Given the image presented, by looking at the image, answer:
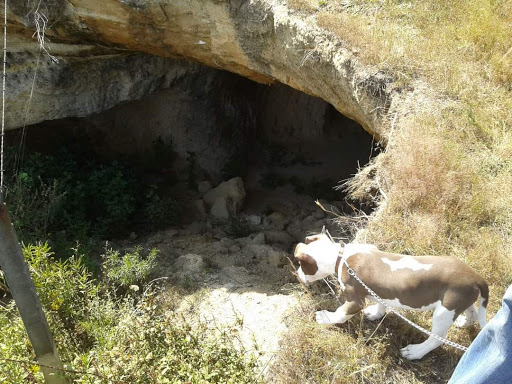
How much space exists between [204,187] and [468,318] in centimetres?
495

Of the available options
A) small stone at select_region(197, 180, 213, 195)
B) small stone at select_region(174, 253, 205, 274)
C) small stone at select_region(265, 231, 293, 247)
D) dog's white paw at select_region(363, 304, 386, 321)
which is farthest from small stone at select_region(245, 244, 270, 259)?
dog's white paw at select_region(363, 304, 386, 321)

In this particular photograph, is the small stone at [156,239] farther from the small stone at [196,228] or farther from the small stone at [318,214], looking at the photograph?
the small stone at [318,214]

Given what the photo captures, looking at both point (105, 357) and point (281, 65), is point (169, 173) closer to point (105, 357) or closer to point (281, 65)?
point (281, 65)

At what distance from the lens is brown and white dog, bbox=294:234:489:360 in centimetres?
282

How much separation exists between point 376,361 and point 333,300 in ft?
1.85

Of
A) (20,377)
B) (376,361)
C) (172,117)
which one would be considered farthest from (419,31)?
(20,377)

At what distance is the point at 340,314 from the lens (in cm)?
321

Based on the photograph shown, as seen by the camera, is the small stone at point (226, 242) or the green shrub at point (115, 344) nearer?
the green shrub at point (115, 344)

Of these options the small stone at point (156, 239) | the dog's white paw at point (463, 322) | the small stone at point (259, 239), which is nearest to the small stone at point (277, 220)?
the small stone at point (259, 239)

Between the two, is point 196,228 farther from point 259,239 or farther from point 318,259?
point 318,259

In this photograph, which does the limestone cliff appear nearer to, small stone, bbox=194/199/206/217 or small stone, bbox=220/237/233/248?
small stone, bbox=194/199/206/217

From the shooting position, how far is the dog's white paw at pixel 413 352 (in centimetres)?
304

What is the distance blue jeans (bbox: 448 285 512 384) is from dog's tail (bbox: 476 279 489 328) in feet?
4.01

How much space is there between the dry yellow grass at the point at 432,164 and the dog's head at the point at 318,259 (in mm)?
364
